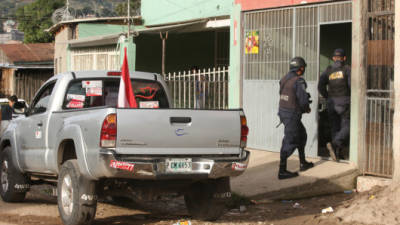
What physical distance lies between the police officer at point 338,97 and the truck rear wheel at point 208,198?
3447 mm

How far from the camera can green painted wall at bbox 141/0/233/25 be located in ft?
49.0

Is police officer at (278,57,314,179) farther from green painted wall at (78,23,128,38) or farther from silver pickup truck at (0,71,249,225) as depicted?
green painted wall at (78,23,128,38)

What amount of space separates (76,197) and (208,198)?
1.58 meters

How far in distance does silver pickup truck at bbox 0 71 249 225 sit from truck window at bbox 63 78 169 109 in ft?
0.04

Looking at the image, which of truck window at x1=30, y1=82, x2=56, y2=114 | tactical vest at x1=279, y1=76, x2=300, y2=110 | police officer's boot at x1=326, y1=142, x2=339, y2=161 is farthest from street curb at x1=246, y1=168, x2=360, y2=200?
truck window at x1=30, y1=82, x2=56, y2=114

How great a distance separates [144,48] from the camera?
59.2ft

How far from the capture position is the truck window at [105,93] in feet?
24.9

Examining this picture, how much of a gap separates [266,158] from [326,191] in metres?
1.88

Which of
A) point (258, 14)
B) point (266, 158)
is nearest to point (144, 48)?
point (258, 14)

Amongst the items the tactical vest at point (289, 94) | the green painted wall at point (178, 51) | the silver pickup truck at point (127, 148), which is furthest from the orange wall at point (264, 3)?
the green painted wall at point (178, 51)

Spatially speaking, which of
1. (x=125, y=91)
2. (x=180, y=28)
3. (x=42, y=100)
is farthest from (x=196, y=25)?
(x=125, y=91)

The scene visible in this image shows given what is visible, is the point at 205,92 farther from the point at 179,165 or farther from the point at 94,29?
the point at 94,29

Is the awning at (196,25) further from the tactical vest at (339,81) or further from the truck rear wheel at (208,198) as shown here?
the truck rear wheel at (208,198)

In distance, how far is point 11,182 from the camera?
845cm
